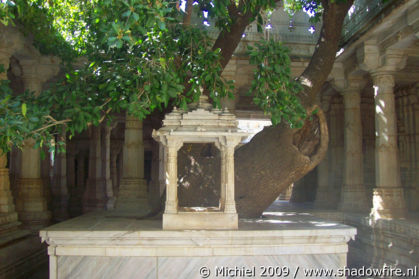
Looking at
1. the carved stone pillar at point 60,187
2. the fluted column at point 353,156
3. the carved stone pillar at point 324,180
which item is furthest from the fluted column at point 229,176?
the carved stone pillar at point 60,187

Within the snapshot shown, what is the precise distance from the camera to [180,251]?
5.22 metres

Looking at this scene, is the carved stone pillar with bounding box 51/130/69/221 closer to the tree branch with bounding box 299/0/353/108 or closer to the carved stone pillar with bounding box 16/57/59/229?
the carved stone pillar with bounding box 16/57/59/229

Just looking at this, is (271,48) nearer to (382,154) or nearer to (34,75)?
(382,154)

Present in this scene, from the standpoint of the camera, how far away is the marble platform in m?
5.16

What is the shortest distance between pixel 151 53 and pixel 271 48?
168cm

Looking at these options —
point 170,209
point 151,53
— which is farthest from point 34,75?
point 170,209

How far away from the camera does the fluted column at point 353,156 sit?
35.5 ft

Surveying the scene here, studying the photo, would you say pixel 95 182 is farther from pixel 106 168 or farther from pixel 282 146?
pixel 282 146

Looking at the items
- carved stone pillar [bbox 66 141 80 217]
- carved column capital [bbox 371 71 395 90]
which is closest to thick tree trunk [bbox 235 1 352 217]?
carved column capital [bbox 371 71 395 90]

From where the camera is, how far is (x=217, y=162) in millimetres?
6875

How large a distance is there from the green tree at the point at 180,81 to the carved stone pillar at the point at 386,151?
2713 millimetres

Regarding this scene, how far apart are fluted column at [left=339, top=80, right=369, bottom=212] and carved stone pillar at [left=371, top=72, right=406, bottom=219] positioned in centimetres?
169

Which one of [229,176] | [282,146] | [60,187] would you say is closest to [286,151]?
[282,146]

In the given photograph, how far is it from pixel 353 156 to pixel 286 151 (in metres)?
5.15
